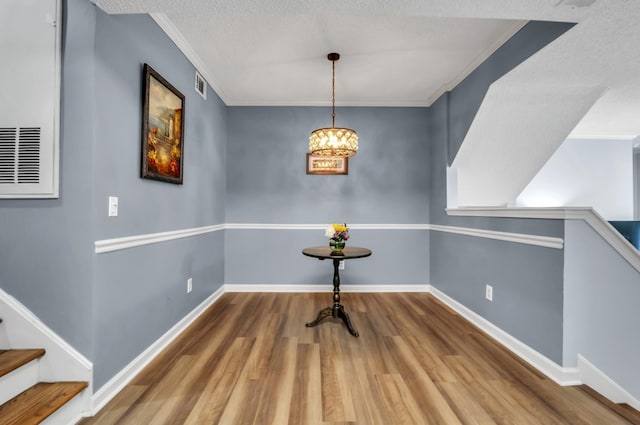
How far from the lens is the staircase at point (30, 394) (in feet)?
4.13

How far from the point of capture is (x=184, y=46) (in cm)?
251

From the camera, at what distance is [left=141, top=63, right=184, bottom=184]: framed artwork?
6.47ft

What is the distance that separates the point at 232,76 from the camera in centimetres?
313

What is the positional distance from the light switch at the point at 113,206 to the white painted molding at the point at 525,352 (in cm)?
294

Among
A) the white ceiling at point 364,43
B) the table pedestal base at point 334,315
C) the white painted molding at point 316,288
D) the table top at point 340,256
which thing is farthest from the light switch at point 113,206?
the white painted molding at point 316,288

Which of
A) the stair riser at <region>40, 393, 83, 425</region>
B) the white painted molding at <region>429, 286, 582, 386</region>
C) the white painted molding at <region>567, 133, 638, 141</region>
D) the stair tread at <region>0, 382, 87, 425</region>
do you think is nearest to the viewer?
the stair tread at <region>0, 382, 87, 425</region>

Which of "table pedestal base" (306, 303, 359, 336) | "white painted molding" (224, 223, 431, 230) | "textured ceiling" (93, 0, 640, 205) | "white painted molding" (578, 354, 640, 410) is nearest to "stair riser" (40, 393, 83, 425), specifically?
"table pedestal base" (306, 303, 359, 336)

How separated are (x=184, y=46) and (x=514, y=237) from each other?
3229 mm

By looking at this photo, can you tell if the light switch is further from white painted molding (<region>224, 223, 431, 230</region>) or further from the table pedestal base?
white painted molding (<region>224, 223, 431, 230</region>)

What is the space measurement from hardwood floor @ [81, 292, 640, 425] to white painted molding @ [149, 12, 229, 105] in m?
2.43

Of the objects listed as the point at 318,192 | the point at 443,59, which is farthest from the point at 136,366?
the point at 443,59

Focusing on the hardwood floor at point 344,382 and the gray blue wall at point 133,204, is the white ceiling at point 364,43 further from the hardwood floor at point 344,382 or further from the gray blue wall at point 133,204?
the hardwood floor at point 344,382

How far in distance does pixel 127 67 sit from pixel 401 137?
3.15m

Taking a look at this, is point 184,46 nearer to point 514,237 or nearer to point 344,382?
point 344,382
